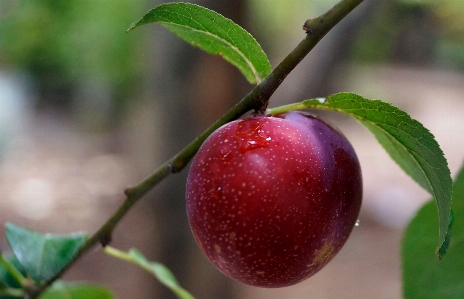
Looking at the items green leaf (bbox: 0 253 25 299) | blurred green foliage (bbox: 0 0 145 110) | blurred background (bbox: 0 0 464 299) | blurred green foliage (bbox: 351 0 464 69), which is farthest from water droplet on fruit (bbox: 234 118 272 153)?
blurred green foliage (bbox: 351 0 464 69)

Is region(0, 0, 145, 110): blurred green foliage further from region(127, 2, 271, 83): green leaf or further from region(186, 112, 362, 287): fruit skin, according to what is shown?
region(186, 112, 362, 287): fruit skin

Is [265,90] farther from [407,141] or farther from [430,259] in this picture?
[430,259]

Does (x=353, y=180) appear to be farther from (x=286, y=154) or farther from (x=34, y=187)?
(x=34, y=187)

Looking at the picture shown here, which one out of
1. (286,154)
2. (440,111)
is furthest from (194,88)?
(440,111)

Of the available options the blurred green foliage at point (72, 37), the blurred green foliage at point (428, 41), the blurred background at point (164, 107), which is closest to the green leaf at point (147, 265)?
the blurred background at point (164, 107)

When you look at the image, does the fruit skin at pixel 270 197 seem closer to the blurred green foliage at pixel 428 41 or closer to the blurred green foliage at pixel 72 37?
the blurred green foliage at pixel 72 37
